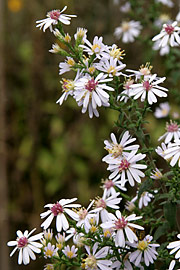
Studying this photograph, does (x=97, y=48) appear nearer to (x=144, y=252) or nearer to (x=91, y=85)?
(x=91, y=85)

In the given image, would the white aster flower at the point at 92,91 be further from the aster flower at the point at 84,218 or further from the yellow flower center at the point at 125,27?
the yellow flower center at the point at 125,27

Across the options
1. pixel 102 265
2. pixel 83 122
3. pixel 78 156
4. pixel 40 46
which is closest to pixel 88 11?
pixel 40 46

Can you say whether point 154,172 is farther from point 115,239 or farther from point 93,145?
point 93,145

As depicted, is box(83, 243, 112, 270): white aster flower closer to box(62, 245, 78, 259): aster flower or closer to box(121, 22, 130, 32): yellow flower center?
box(62, 245, 78, 259): aster flower

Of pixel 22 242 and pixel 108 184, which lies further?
pixel 108 184

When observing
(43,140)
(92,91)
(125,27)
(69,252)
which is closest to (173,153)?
(92,91)
